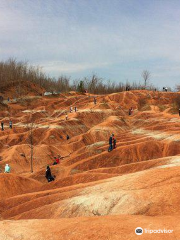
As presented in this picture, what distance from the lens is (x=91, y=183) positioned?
16.8 meters

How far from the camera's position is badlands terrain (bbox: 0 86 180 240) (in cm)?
872

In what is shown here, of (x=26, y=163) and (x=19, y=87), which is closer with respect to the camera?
(x=26, y=163)

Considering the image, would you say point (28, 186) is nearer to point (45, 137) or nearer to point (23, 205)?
point (23, 205)

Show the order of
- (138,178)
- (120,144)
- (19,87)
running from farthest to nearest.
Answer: (19,87) < (120,144) < (138,178)

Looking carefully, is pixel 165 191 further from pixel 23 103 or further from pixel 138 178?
pixel 23 103

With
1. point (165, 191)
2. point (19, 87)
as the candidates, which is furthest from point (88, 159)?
point (19, 87)

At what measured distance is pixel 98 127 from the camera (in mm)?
44719

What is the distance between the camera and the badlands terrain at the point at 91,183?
8.72 meters

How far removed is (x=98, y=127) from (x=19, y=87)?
47.0 metres

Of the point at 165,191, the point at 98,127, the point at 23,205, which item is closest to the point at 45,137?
the point at 98,127

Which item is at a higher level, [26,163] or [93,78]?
[93,78]

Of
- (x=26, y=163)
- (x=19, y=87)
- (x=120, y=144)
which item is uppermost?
(x=19, y=87)

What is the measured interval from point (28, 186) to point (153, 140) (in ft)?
50.4

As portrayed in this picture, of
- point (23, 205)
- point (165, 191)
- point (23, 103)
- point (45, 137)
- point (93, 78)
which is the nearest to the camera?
point (165, 191)
